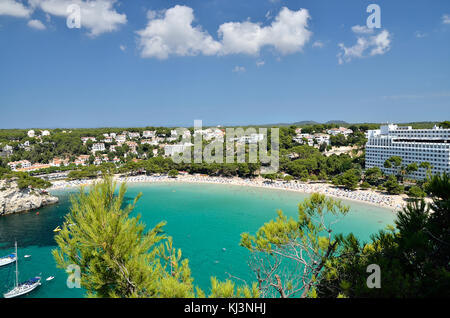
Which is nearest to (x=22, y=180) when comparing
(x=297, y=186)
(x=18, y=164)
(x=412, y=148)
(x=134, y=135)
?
(x=18, y=164)

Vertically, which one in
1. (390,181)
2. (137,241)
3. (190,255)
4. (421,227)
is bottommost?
(190,255)

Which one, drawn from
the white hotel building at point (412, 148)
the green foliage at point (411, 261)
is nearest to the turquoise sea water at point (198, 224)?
the green foliage at point (411, 261)

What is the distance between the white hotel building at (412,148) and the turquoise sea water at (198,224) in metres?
9.18

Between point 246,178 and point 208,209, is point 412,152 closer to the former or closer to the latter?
point 246,178

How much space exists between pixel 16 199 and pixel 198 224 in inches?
639

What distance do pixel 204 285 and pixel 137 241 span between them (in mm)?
7260

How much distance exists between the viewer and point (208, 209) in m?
20.7

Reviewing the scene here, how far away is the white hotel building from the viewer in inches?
891

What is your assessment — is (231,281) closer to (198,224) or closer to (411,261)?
(411,261)

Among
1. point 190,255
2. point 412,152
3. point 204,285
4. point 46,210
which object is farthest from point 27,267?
point 412,152

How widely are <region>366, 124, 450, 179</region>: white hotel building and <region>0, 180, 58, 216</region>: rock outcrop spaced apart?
116 feet

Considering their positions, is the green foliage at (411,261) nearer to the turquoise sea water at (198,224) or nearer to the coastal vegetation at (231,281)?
the coastal vegetation at (231,281)

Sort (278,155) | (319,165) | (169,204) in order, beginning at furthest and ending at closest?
(278,155)
(319,165)
(169,204)

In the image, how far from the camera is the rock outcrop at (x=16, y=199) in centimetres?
1961
